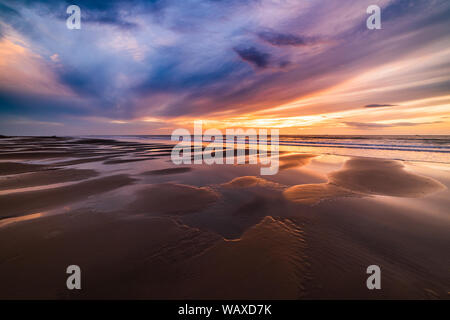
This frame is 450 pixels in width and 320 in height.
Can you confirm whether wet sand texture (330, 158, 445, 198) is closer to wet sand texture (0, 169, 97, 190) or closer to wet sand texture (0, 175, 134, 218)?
wet sand texture (0, 175, 134, 218)

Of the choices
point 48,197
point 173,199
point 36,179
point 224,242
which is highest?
point 36,179

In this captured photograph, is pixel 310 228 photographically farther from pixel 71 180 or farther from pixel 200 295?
pixel 71 180

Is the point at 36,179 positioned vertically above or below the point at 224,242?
above

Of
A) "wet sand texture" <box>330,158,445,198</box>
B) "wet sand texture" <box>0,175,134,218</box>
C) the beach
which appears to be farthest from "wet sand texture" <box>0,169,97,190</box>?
"wet sand texture" <box>330,158,445,198</box>

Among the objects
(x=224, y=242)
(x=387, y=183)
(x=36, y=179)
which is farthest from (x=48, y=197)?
(x=387, y=183)

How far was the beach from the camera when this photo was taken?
279cm

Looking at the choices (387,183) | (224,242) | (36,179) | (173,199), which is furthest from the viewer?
(36,179)

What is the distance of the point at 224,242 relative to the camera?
12.9ft

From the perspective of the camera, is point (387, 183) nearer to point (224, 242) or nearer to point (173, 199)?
point (224, 242)

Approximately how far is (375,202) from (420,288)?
4.34 metres

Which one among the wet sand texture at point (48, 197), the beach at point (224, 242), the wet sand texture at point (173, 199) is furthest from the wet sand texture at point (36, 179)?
the wet sand texture at point (173, 199)

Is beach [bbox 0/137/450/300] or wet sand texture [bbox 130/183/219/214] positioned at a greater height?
wet sand texture [bbox 130/183/219/214]
